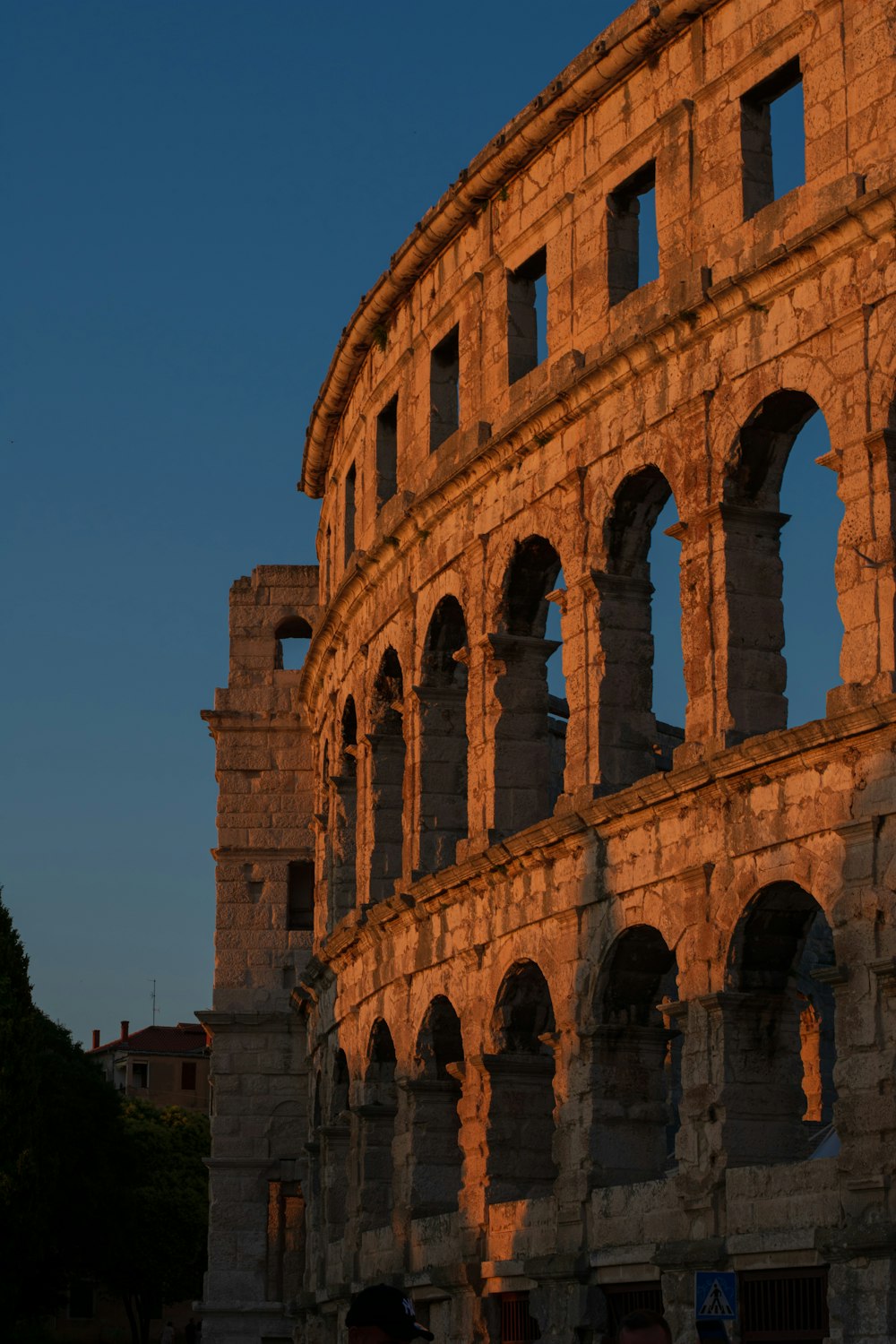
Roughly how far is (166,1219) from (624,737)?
Result: 42.7m

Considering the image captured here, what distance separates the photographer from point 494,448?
2209 cm

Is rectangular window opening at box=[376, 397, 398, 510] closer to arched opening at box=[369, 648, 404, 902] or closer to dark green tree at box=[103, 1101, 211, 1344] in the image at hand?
arched opening at box=[369, 648, 404, 902]

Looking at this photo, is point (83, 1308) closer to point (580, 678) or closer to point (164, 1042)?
point (164, 1042)


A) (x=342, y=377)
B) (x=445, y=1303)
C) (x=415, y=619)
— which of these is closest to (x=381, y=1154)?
A: (x=445, y=1303)

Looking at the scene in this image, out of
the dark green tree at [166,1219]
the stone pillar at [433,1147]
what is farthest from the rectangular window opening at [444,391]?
the dark green tree at [166,1219]

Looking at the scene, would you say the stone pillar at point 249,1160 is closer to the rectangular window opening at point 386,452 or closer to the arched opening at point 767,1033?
the rectangular window opening at point 386,452

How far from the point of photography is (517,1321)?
20.3m

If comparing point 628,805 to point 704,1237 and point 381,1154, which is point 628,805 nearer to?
point 704,1237

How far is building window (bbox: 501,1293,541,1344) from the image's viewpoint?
19953 millimetres

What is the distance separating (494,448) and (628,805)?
4.81m

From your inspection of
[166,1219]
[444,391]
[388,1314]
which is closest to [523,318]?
[444,391]

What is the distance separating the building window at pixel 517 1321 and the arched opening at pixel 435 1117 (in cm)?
237

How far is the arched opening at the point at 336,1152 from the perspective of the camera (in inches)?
1067

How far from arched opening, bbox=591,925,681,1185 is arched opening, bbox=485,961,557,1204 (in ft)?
5.59
